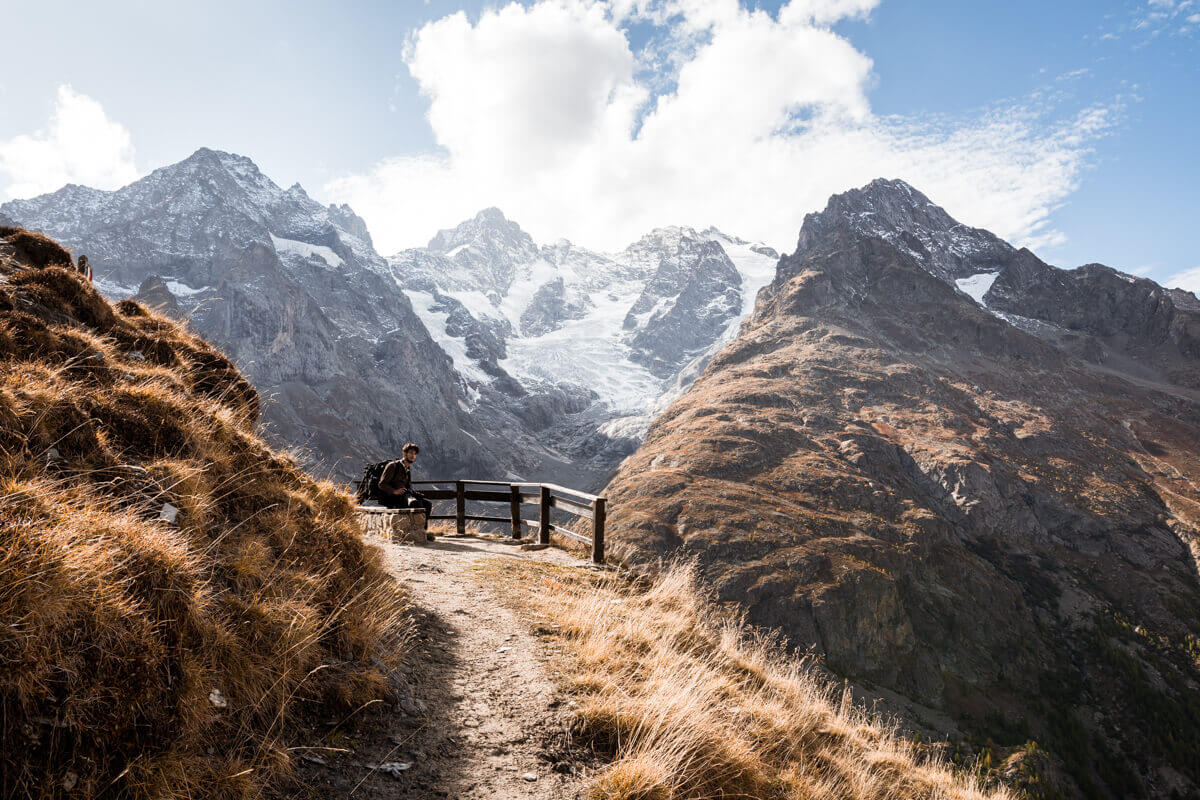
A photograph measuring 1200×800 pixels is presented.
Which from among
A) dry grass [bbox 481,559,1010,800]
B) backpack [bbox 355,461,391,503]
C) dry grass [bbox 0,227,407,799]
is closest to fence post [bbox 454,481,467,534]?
backpack [bbox 355,461,391,503]

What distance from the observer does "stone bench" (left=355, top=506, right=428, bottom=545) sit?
1323 cm

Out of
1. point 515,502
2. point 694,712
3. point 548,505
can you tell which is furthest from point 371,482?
point 694,712

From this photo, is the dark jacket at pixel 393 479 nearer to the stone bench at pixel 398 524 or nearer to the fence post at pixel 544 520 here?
the stone bench at pixel 398 524

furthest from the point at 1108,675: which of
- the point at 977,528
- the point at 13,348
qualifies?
the point at 13,348

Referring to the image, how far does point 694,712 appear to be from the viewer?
557 centimetres

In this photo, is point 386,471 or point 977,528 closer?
point 386,471

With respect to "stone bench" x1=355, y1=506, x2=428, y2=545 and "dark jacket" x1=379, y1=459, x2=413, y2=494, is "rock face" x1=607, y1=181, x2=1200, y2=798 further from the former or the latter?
"dark jacket" x1=379, y1=459, x2=413, y2=494

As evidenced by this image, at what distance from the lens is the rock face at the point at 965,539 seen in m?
92.6

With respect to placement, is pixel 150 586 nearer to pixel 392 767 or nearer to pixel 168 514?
pixel 168 514

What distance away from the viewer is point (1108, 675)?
336 feet

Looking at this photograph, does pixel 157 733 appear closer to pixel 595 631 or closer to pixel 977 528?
pixel 595 631

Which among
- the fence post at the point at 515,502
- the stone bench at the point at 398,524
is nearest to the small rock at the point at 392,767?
the stone bench at the point at 398,524

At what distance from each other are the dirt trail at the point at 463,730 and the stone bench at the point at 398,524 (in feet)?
18.1

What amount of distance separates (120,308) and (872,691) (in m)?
106
